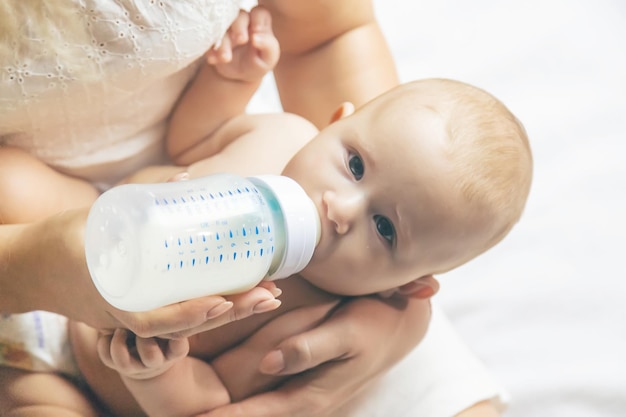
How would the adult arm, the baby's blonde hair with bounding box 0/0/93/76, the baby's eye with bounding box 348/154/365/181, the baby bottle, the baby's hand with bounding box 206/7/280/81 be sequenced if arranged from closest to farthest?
1. the baby bottle
2. the baby's blonde hair with bounding box 0/0/93/76
3. the baby's eye with bounding box 348/154/365/181
4. the baby's hand with bounding box 206/7/280/81
5. the adult arm

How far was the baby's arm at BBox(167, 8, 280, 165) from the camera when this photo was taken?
3.09 ft

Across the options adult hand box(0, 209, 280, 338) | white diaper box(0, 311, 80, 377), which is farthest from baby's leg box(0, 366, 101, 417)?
adult hand box(0, 209, 280, 338)

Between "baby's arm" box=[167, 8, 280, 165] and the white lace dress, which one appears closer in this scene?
the white lace dress

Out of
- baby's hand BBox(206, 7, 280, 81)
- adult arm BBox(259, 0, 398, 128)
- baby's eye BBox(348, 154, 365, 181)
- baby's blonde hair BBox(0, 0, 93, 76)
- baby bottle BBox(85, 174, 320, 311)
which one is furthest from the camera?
adult arm BBox(259, 0, 398, 128)

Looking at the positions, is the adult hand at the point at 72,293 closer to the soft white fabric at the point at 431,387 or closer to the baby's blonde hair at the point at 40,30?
the baby's blonde hair at the point at 40,30

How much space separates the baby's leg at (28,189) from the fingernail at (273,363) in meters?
0.27

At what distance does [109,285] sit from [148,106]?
0.36 m

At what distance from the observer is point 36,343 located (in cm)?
85

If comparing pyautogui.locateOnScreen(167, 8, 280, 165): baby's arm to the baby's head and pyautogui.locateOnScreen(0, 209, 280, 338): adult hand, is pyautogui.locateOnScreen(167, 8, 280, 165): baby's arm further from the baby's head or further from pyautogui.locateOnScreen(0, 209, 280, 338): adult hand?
pyautogui.locateOnScreen(0, 209, 280, 338): adult hand

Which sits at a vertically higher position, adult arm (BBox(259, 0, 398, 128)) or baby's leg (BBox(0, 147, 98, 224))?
adult arm (BBox(259, 0, 398, 128))

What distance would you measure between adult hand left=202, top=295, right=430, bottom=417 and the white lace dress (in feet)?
1.00

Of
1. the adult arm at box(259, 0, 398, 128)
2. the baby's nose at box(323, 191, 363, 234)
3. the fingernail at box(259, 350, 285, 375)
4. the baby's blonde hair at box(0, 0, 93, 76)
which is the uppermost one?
the baby's blonde hair at box(0, 0, 93, 76)

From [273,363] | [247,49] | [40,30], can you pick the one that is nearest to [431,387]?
[273,363]

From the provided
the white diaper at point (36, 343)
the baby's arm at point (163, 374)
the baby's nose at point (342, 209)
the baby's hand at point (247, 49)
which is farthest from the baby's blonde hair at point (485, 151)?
the white diaper at point (36, 343)
